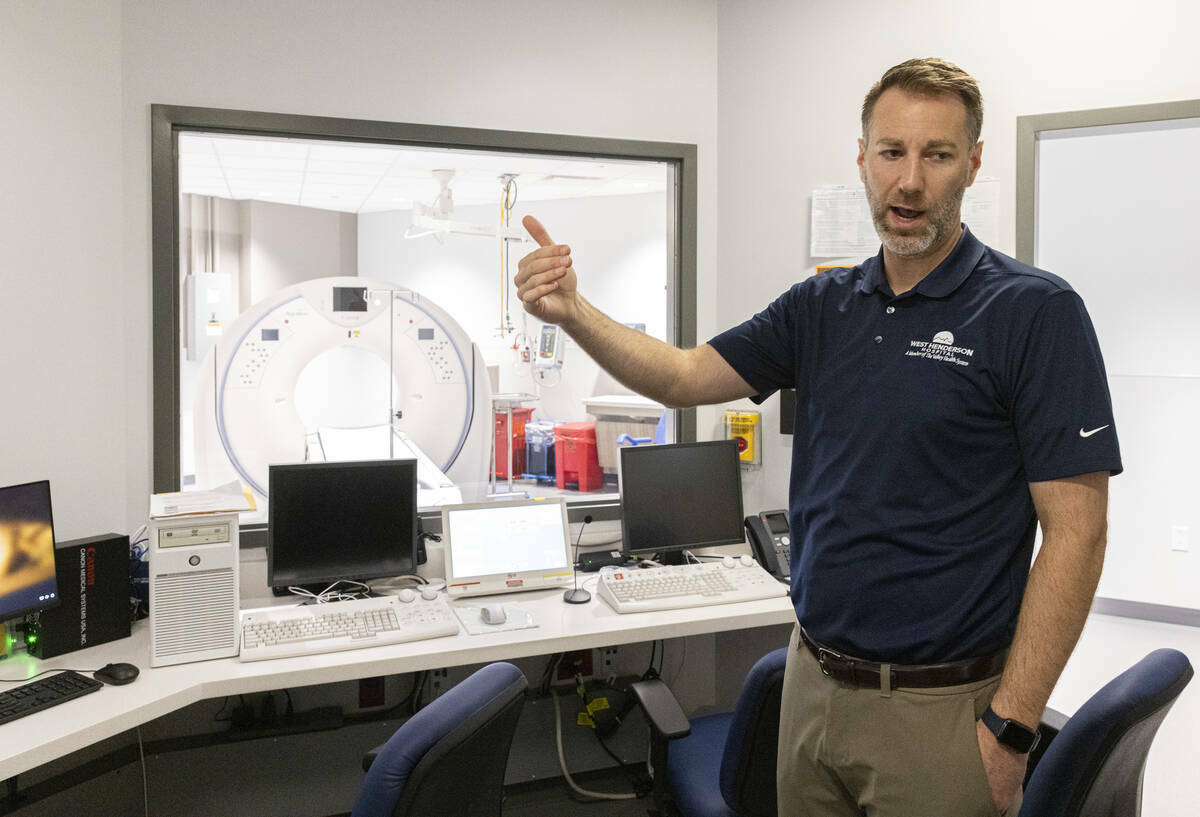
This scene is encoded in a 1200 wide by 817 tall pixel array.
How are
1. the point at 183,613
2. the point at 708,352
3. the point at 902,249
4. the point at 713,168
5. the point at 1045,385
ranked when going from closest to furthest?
the point at 1045,385, the point at 902,249, the point at 708,352, the point at 183,613, the point at 713,168

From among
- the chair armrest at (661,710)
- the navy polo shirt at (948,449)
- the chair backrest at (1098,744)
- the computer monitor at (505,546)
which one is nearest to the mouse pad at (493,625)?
the computer monitor at (505,546)

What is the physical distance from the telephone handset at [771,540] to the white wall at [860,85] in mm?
179

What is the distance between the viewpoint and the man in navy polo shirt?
43.5 inches

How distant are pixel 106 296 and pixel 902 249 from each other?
7.03ft

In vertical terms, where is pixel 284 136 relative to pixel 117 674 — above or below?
above

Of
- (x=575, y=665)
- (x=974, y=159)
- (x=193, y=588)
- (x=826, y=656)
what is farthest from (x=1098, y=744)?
(x=575, y=665)

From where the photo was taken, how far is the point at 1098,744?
Result: 1.24 metres

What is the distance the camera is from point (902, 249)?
1224mm

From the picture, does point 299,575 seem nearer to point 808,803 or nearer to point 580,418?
point 580,418

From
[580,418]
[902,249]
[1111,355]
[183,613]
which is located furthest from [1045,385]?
[1111,355]

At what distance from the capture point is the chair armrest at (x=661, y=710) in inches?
73.3

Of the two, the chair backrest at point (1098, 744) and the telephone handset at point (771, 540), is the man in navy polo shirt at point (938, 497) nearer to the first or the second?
the chair backrest at point (1098, 744)

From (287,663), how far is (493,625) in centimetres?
50

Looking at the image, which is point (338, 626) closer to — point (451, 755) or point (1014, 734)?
point (451, 755)
